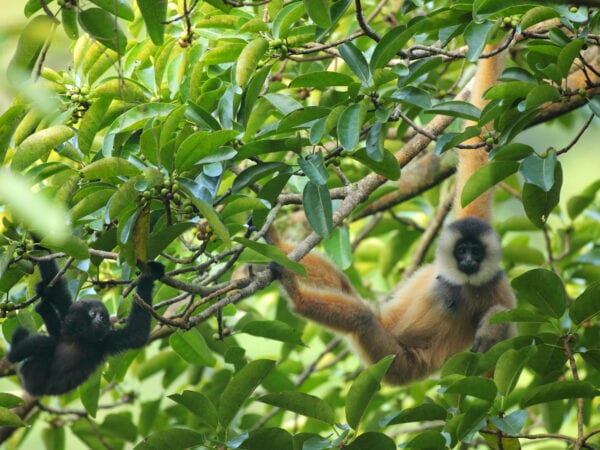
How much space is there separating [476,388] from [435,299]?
336 centimetres

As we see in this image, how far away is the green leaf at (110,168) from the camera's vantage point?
131 inches

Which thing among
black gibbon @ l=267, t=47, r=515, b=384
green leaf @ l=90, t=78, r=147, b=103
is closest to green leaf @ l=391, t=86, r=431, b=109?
green leaf @ l=90, t=78, r=147, b=103

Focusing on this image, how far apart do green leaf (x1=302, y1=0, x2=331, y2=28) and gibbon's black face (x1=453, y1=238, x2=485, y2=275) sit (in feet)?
9.36

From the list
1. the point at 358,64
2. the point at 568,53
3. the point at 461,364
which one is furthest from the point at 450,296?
the point at 568,53

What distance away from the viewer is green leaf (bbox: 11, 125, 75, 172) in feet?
11.3

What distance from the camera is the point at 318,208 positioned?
384 centimetres

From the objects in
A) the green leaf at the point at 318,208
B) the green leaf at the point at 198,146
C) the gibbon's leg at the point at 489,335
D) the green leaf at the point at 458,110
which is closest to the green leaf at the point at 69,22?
the green leaf at the point at 198,146

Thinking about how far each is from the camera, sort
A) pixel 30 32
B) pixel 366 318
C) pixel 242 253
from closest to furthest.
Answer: pixel 30 32 < pixel 242 253 < pixel 366 318

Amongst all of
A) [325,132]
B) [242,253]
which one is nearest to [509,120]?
[325,132]

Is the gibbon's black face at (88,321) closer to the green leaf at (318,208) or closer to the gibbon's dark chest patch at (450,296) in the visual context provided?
the green leaf at (318,208)

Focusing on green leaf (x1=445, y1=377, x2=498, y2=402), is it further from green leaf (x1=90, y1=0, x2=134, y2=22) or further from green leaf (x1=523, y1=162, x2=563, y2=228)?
green leaf (x1=90, y1=0, x2=134, y2=22)

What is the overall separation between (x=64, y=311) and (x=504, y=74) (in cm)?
290

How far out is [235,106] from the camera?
377 cm

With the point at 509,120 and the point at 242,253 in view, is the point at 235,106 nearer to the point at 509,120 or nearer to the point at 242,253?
the point at 242,253
